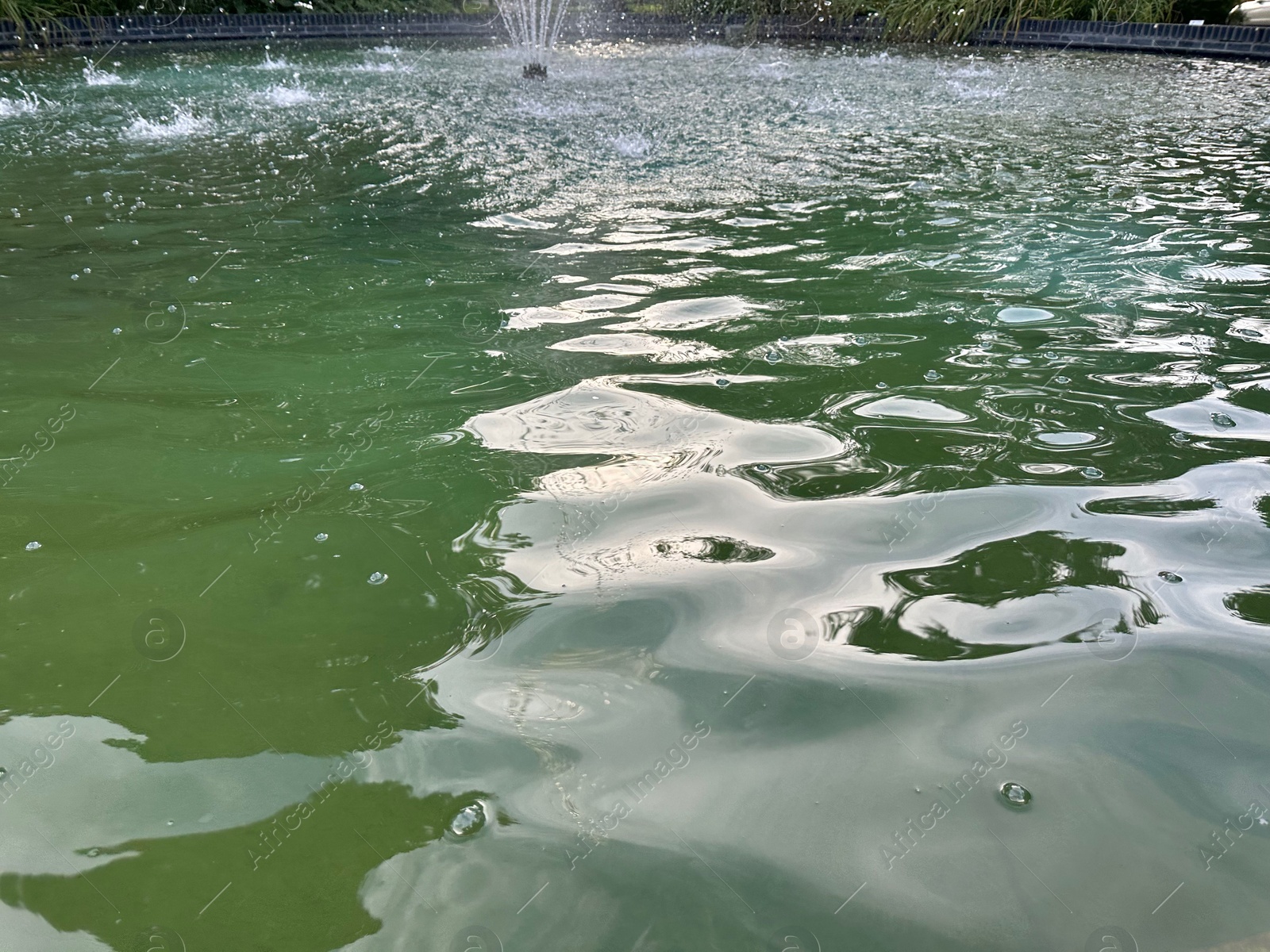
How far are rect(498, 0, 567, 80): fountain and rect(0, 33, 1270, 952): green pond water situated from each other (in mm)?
9758

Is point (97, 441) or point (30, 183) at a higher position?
point (30, 183)

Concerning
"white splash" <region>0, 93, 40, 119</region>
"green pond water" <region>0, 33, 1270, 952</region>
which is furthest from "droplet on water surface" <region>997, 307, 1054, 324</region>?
"white splash" <region>0, 93, 40, 119</region>

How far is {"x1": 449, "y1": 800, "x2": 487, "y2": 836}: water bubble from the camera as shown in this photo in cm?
165

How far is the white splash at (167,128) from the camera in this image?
7.75 meters

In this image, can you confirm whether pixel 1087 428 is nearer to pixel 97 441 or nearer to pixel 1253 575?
pixel 1253 575

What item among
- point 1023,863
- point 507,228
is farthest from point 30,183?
point 1023,863

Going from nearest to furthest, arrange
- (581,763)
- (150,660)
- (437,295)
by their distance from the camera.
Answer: (581,763) < (150,660) < (437,295)

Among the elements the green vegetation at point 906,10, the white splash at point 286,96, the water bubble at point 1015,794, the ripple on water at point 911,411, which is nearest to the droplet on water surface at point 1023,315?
the ripple on water at point 911,411

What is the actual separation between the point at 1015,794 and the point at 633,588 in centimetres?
101

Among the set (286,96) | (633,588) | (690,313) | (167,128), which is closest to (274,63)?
(286,96)

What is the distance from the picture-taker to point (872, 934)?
148 centimetres

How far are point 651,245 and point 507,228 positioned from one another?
0.95 metres

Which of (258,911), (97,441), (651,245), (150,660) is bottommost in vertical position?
(258,911)

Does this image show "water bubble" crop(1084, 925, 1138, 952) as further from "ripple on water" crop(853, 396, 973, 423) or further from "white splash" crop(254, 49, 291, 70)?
"white splash" crop(254, 49, 291, 70)
